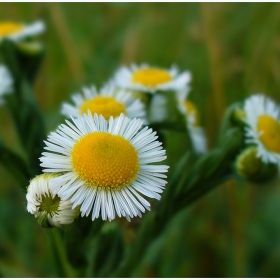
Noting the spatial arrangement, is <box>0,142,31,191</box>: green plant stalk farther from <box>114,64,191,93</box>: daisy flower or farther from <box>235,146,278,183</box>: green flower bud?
<box>235,146,278,183</box>: green flower bud

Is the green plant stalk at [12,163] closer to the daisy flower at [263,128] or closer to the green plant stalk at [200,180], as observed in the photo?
the green plant stalk at [200,180]

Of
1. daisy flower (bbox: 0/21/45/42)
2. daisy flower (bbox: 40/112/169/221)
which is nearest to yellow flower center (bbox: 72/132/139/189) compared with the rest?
daisy flower (bbox: 40/112/169/221)

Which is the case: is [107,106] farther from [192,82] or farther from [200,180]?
[192,82]

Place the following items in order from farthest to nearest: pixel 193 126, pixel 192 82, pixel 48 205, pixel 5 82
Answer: pixel 192 82 < pixel 193 126 < pixel 5 82 < pixel 48 205

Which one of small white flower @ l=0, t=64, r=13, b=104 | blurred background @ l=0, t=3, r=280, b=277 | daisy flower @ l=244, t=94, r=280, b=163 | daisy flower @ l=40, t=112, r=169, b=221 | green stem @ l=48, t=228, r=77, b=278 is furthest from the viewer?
blurred background @ l=0, t=3, r=280, b=277

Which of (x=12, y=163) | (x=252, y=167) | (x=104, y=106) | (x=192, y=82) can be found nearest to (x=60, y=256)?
(x=12, y=163)

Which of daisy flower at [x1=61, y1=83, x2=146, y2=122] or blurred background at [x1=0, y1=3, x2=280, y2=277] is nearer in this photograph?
daisy flower at [x1=61, y1=83, x2=146, y2=122]

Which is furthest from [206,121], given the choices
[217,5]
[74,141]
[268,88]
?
[74,141]
